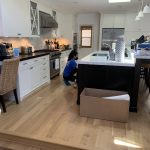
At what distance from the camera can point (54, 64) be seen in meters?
5.25

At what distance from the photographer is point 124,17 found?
676 cm

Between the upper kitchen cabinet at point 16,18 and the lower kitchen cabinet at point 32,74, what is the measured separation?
29.4 inches

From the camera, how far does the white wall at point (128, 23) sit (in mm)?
6785

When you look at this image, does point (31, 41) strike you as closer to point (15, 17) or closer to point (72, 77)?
point (15, 17)

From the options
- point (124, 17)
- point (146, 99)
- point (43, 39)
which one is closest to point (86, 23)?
point (124, 17)

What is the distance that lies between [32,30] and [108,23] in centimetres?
364

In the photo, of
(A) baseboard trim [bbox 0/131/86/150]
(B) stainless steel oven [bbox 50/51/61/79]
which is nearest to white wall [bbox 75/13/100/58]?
(B) stainless steel oven [bbox 50/51/61/79]

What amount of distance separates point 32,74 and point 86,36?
4.32m

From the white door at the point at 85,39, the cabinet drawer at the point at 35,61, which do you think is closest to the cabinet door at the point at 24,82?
the cabinet drawer at the point at 35,61

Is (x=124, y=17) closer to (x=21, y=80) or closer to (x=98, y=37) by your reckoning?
(x=98, y=37)

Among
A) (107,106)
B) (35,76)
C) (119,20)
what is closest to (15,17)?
(35,76)

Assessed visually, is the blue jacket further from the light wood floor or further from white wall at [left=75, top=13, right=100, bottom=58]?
white wall at [left=75, top=13, right=100, bottom=58]

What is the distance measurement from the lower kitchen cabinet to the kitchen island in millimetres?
1228

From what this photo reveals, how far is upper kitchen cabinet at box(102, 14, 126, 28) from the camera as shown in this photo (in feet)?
22.3
